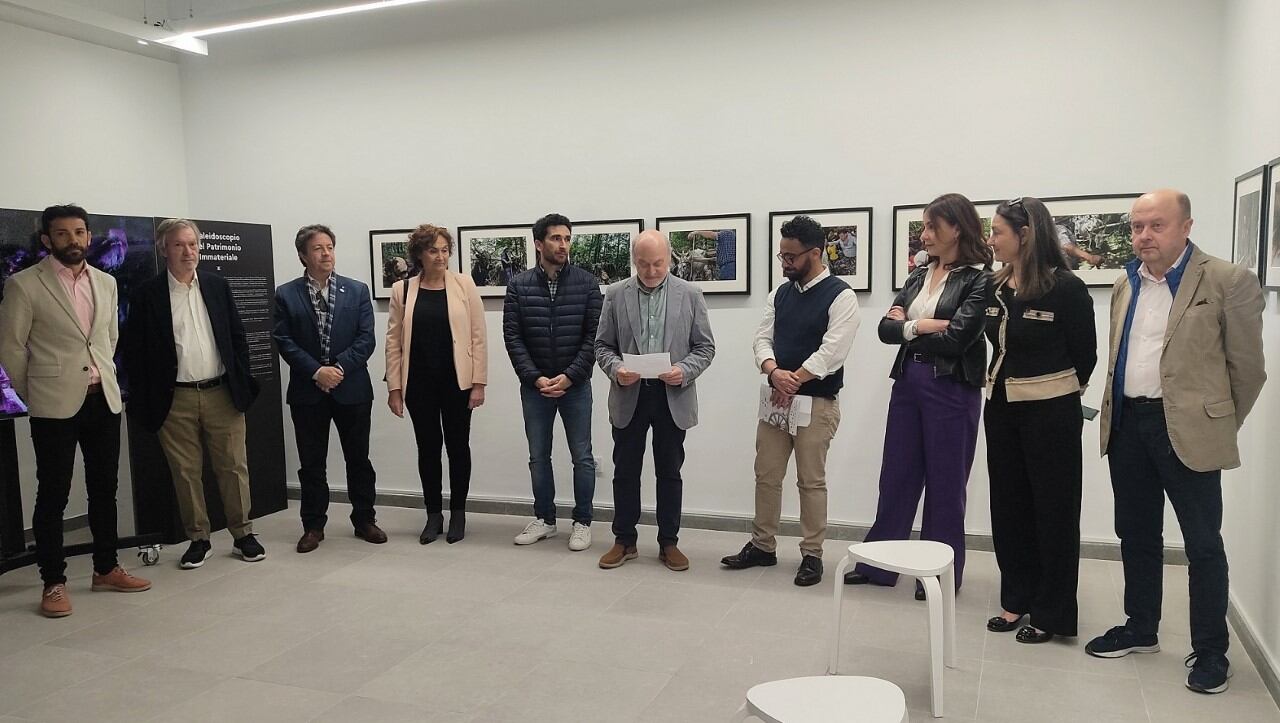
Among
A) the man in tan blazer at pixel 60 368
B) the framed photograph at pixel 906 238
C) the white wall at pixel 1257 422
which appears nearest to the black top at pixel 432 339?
the man in tan blazer at pixel 60 368

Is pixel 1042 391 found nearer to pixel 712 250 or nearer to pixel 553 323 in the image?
pixel 712 250

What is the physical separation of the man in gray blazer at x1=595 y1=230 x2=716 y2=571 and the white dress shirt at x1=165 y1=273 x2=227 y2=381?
7.19 feet

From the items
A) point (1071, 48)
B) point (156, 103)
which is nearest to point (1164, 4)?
point (1071, 48)

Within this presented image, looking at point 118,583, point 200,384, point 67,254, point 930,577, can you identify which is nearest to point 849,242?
point 930,577

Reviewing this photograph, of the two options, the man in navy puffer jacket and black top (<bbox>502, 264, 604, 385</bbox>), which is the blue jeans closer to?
the man in navy puffer jacket

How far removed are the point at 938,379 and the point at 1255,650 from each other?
1604mm

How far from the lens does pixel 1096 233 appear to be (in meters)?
4.60

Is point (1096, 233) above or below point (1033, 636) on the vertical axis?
above

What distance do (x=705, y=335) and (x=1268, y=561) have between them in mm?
2614

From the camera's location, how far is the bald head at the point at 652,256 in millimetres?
4473

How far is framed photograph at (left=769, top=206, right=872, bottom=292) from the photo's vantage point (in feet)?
16.4

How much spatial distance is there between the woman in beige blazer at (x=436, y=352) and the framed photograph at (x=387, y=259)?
95 cm

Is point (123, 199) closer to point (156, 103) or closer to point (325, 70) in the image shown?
point (156, 103)

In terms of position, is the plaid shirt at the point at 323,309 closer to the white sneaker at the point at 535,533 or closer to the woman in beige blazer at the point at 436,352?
the woman in beige blazer at the point at 436,352
